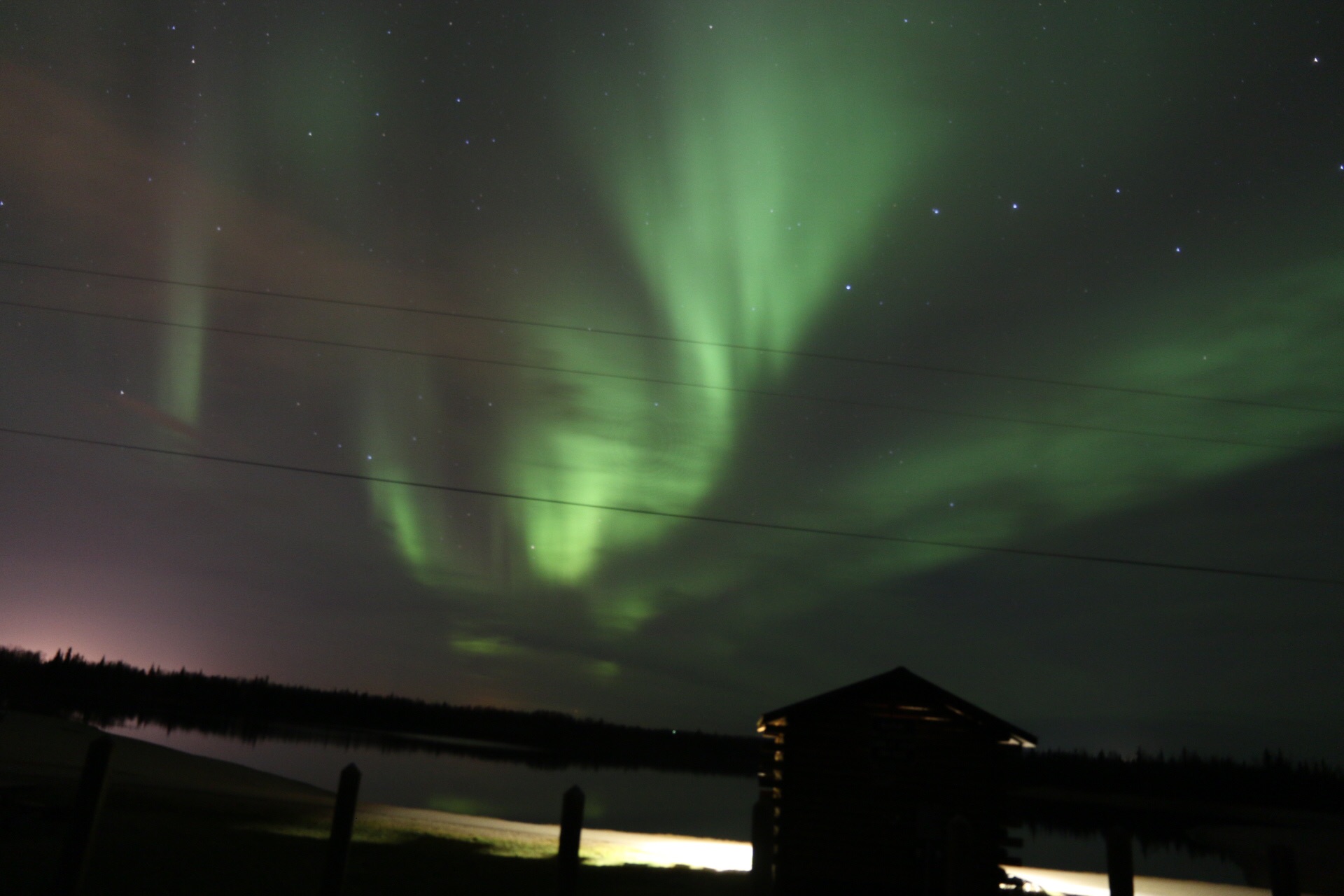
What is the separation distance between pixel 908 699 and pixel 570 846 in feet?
44.2

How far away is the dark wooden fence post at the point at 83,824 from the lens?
23.1 ft

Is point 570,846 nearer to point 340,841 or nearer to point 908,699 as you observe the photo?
point 340,841

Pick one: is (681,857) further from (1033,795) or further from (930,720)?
(1033,795)

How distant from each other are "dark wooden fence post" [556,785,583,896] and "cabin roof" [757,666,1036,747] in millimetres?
12341

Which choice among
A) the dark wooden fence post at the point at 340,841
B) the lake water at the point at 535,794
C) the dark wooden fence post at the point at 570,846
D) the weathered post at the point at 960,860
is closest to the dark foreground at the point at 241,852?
the dark wooden fence post at the point at 340,841

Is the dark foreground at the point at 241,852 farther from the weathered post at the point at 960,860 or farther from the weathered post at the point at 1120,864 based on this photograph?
the weathered post at the point at 1120,864

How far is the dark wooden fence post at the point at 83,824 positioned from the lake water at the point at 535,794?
36.3m

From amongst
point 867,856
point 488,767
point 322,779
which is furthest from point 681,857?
point 488,767

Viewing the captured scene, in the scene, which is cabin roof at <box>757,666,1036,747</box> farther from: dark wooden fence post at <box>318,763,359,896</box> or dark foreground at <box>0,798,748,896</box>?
dark wooden fence post at <box>318,763,359,896</box>

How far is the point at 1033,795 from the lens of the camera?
525ft

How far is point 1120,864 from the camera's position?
7.82 meters

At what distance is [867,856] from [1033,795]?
166980mm

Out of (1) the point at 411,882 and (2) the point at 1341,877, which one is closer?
(1) the point at 411,882

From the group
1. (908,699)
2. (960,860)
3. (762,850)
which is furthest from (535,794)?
(960,860)
